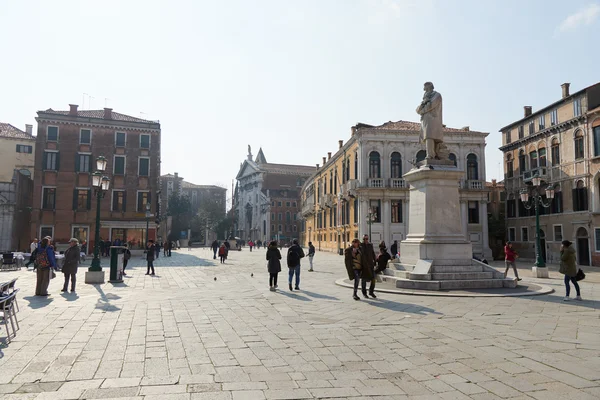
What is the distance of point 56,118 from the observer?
34969 millimetres

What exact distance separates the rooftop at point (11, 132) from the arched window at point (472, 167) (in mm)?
40580

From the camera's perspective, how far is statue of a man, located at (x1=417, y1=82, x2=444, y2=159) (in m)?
12.7

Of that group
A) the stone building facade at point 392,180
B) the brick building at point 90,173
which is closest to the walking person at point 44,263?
the stone building facade at point 392,180

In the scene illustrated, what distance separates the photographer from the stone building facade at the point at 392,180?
114 ft

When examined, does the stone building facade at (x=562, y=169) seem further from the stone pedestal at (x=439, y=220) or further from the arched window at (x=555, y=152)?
the stone pedestal at (x=439, y=220)

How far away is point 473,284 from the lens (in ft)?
36.8

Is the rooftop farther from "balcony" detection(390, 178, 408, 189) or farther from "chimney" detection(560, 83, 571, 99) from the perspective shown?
"chimney" detection(560, 83, 571, 99)

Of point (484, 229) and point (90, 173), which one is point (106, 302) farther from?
point (484, 229)

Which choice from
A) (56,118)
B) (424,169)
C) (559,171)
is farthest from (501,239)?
(56,118)

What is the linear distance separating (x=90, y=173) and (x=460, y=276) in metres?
33.1

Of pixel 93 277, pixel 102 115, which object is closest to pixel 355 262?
pixel 93 277

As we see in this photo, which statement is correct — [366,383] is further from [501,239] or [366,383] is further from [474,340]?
[501,239]

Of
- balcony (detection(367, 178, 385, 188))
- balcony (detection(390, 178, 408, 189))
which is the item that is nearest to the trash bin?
balcony (detection(367, 178, 385, 188))

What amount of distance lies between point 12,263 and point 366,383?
22.5 metres
